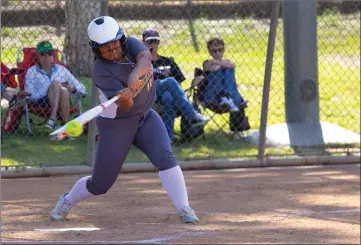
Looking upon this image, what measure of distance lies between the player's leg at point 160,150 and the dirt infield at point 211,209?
359 mm

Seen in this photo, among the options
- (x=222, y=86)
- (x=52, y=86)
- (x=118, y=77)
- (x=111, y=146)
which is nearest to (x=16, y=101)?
(x=52, y=86)

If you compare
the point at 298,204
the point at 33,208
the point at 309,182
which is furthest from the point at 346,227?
the point at 33,208

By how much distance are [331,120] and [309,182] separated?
10.3 feet

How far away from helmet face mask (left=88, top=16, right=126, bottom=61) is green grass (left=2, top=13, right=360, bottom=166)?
3.15 metres

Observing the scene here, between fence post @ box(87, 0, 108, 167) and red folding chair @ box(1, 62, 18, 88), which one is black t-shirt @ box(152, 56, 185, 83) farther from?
red folding chair @ box(1, 62, 18, 88)

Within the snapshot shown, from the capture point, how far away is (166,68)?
9719 millimetres

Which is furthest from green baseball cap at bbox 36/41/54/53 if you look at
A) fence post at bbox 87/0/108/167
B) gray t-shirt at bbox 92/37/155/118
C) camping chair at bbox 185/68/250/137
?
gray t-shirt at bbox 92/37/155/118

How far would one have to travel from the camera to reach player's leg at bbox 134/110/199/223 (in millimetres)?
6449

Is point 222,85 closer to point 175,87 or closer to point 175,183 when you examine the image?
point 175,87

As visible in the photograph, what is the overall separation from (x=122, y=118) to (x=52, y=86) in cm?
358

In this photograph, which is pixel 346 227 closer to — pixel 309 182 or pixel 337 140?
pixel 309 182

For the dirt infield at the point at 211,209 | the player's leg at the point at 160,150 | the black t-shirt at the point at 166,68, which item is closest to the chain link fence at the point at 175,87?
the black t-shirt at the point at 166,68

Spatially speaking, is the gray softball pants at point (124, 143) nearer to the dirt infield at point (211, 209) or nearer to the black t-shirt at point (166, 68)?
the dirt infield at point (211, 209)

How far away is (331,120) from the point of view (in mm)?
12109
